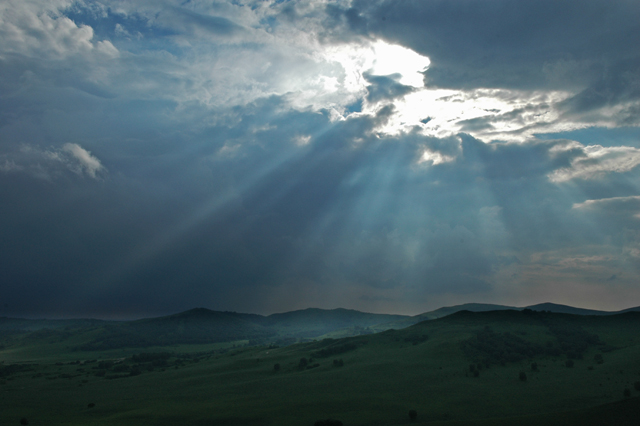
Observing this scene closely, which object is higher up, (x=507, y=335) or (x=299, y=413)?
(x=507, y=335)

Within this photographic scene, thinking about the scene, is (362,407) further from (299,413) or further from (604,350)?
(604,350)

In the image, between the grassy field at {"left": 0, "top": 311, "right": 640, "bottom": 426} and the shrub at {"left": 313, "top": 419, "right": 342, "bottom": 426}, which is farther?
the grassy field at {"left": 0, "top": 311, "right": 640, "bottom": 426}

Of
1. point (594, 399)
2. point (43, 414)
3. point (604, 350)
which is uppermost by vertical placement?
point (604, 350)

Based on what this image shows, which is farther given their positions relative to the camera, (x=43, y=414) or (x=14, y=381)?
(x=14, y=381)

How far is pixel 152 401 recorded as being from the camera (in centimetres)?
10144

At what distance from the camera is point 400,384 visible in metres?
98.2

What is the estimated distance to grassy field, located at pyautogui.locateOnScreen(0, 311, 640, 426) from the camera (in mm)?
73500

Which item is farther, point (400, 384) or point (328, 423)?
point (400, 384)

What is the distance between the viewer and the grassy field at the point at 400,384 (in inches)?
2894

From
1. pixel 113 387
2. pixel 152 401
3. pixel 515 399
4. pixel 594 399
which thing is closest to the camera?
pixel 594 399

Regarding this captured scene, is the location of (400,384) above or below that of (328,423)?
above

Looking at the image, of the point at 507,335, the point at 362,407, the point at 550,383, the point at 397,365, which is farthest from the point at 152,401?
the point at 507,335

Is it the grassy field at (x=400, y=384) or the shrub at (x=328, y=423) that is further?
the grassy field at (x=400, y=384)

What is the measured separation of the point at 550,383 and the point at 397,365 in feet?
140
